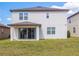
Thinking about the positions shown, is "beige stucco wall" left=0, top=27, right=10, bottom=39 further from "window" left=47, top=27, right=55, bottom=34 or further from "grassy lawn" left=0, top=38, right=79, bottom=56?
"grassy lawn" left=0, top=38, right=79, bottom=56

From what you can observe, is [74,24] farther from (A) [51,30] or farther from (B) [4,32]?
(B) [4,32]

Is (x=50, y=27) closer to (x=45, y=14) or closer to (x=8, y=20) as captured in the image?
(x=45, y=14)

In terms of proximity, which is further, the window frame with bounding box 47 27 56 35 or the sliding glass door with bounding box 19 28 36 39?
the window frame with bounding box 47 27 56 35

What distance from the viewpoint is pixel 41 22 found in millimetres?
26250

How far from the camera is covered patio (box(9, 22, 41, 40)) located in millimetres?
25062

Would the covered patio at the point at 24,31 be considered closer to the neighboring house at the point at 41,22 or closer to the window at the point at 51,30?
the neighboring house at the point at 41,22

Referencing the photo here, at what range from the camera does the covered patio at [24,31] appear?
82.2 feet

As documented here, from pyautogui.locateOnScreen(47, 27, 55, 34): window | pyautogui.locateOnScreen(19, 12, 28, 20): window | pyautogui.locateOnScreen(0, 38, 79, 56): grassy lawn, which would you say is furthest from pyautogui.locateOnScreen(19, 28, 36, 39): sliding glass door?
pyautogui.locateOnScreen(0, 38, 79, 56): grassy lawn

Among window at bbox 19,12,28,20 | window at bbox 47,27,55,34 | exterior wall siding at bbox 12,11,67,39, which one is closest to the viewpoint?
window at bbox 19,12,28,20

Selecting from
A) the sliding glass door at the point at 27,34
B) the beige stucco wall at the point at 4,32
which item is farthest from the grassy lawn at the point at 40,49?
the beige stucco wall at the point at 4,32

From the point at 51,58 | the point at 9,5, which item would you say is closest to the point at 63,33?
the point at 9,5

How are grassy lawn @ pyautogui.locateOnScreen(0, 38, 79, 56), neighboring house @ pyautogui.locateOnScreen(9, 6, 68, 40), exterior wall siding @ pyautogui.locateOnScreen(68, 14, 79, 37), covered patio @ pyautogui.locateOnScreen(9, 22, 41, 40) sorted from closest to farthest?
grassy lawn @ pyautogui.locateOnScreen(0, 38, 79, 56) → covered patio @ pyautogui.locateOnScreen(9, 22, 41, 40) → neighboring house @ pyautogui.locateOnScreen(9, 6, 68, 40) → exterior wall siding @ pyautogui.locateOnScreen(68, 14, 79, 37)

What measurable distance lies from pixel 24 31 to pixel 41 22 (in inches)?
96.1

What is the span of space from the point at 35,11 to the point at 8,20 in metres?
3.56
